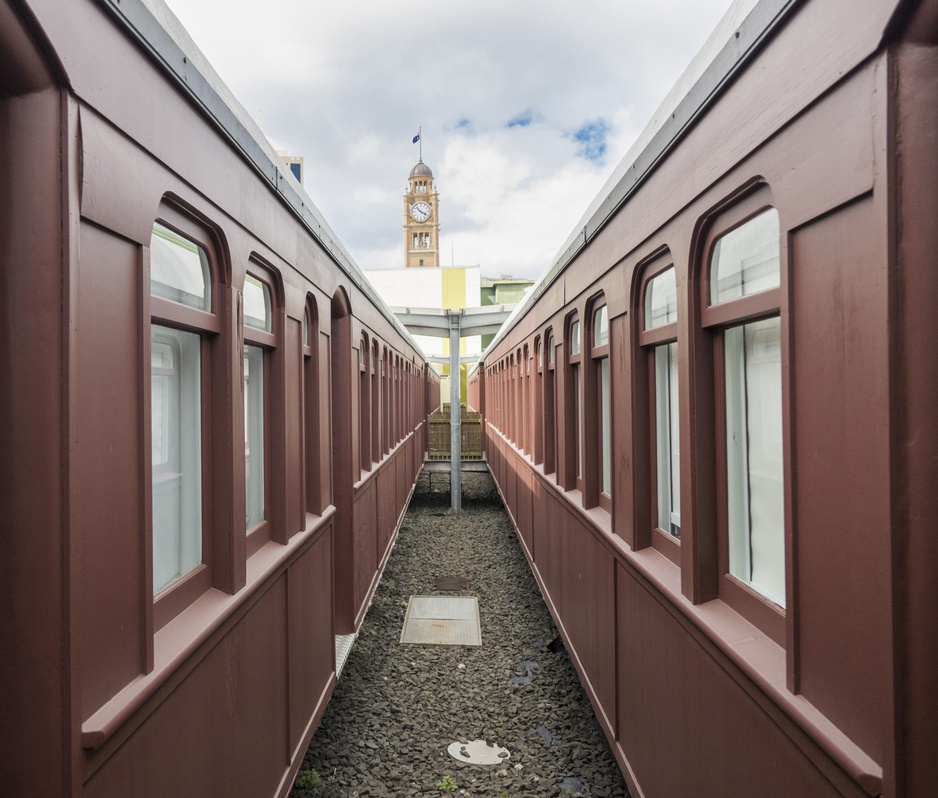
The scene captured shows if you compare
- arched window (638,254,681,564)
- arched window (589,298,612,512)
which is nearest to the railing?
arched window (589,298,612,512)

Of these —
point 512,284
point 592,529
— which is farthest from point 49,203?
point 512,284

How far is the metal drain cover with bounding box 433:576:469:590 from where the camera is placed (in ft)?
26.8

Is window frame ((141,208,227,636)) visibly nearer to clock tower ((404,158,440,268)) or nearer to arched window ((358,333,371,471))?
arched window ((358,333,371,471))

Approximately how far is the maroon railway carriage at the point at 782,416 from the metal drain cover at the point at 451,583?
4342 millimetres

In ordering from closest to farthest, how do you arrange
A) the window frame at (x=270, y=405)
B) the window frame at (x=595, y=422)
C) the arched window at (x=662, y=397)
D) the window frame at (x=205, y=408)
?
the window frame at (x=205, y=408) → the arched window at (x=662, y=397) → the window frame at (x=270, y=405) → the window frame at (x=595, y=422)

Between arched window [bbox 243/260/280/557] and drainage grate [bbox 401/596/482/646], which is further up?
arched window [bbox 243/260/280/557]

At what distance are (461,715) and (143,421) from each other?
372cm

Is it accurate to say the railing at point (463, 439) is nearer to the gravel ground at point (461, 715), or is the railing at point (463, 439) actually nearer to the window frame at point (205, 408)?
the gravel ground at point (461, 715)

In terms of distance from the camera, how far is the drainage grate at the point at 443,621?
636 cm

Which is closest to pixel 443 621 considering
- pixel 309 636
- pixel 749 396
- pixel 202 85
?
pixel 309 636

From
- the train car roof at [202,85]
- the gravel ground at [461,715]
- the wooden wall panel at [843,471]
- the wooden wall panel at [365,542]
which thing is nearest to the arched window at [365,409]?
the wooden wall panel at [365,542]

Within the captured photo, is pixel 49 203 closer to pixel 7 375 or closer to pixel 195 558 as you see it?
pixel 7 375

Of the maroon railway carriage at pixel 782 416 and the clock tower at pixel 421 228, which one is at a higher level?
the clock tower at pixel 421 228

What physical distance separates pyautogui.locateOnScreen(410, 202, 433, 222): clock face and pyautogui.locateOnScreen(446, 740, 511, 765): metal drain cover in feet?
229
